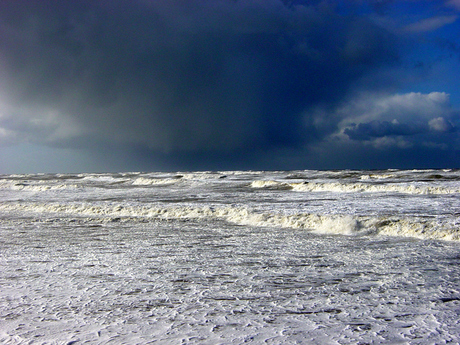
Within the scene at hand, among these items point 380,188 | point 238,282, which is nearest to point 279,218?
point 238,282

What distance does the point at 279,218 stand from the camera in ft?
44.8

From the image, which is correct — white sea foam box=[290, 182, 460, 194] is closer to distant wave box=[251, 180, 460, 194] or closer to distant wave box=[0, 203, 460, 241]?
distant wave box=[251, 180, 460, 194]

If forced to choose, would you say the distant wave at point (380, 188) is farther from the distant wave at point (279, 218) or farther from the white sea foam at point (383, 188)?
the distant wave at point (279, 218)

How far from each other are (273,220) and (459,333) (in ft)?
30.3

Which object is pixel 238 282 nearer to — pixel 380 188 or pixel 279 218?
pixel 279 218

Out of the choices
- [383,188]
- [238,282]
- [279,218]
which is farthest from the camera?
[383,188]

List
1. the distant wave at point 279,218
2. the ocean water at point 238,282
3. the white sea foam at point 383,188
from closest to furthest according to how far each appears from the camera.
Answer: the ocean water at point 238,282
the distant wave at point 279,218
the white sea foam at point 383,188

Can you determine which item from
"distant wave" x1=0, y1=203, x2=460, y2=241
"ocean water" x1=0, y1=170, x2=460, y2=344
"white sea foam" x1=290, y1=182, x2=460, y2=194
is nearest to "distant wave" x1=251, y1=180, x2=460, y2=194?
"white sea foam" x1=290, y1=182, x2=460, y2=194

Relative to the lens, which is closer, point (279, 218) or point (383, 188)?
point (279, 218)

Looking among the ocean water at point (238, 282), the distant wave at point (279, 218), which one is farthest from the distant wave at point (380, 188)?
the distant wave at point (279, 218)

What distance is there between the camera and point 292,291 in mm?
6203

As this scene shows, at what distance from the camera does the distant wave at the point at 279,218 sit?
1107cm

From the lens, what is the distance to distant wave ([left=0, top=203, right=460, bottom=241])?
11.1m

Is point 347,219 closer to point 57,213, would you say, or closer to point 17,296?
point 17,296
